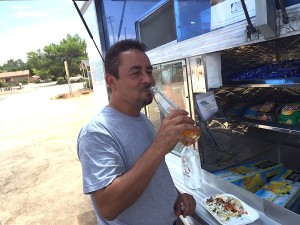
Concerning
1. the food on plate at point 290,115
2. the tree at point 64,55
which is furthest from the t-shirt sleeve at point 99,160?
the tree at point 64,55

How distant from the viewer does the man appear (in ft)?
3.50

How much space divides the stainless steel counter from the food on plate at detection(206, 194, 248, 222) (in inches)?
1.7

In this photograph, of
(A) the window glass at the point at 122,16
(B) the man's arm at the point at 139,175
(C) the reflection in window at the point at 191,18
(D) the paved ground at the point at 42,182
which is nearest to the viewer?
(B) the man's arm at the point at 139,175

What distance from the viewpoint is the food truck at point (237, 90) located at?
55.1 inches

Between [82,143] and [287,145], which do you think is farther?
[287,145]

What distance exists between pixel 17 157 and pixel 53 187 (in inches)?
110

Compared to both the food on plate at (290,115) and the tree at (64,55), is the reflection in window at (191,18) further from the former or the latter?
the tree at (64,55)

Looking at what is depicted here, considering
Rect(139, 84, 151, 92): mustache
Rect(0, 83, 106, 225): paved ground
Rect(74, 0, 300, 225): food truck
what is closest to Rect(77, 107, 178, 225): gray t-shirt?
Rect(139, 84, 151, 92): mustache

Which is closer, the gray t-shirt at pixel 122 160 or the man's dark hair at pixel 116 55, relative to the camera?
the gray t-shirt at pixel 122 160

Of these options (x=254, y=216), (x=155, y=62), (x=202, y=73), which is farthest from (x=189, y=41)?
(x=254, y=216)

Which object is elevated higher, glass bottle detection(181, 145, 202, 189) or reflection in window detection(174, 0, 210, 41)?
reflection in window detection(174, 0, 210, 41)

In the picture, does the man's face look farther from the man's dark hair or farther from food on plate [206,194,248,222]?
food on plate [206,194,248,222]

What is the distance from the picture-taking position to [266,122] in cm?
167

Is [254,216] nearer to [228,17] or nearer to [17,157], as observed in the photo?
[228,17]
